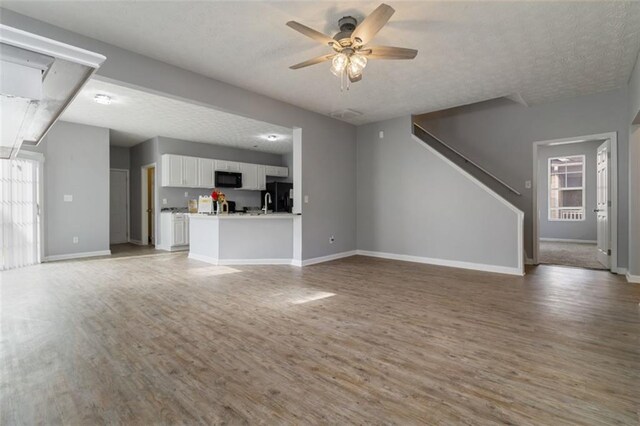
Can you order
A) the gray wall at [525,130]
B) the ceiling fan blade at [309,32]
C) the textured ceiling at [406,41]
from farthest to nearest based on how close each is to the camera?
the gray wall at [525,130], the textured ceiling at [406,41], the ceiling fan blade at [309,32]

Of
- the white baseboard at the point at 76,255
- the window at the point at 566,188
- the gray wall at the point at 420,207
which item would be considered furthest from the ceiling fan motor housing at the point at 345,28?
the window at the point at 566,188

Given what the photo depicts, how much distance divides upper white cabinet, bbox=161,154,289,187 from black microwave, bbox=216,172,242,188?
0.14m

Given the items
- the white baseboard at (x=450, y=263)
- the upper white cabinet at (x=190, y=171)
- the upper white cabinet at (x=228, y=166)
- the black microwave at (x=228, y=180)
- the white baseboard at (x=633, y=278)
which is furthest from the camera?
the upper white cabinet at (x=228, y=166)

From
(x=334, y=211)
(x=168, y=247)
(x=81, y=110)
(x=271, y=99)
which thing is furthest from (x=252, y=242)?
(x=81, y=110)

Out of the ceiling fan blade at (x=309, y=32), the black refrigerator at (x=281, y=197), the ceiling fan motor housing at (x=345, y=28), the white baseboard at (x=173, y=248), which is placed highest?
the ceiling fan motor housing at (x=345, y=28)

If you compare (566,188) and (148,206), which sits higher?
(566,188)

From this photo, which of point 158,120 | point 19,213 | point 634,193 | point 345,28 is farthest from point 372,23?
point 19,213

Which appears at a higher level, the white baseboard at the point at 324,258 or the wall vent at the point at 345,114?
the wall vent at the point at 345,114

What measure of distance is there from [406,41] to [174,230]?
6.29m

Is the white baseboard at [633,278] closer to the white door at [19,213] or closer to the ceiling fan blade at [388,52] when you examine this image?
the ceiling fan blade at [388,52]

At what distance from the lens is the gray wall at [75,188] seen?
593cm

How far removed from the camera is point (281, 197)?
8.77 m

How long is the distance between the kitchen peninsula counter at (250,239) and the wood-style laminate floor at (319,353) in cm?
146

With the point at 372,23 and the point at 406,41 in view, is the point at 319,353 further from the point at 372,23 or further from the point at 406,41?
the point at 406,41
